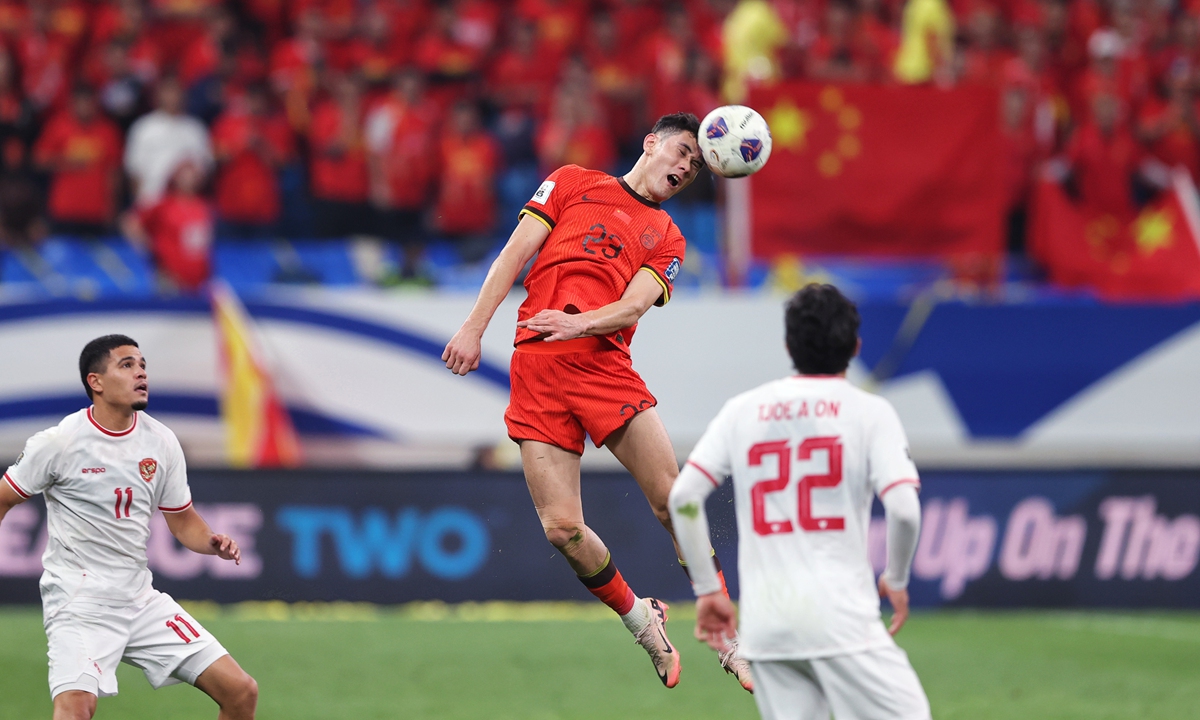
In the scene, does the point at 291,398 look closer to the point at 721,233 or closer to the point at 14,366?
the point at 14,366

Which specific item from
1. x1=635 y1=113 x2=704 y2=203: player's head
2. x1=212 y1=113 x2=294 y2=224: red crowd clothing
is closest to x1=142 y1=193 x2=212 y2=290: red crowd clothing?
x1=212 y1=113 x2=294 y2=224: red crowd clothing

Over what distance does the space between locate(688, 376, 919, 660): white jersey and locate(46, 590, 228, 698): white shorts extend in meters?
2.41

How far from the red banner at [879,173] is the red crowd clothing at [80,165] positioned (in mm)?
6301

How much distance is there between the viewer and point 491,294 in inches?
238

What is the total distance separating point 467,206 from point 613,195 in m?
7.23

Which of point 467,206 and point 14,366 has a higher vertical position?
point 467,206

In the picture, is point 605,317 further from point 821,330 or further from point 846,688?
point 846,688

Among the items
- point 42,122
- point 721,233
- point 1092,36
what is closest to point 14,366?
point 42,122

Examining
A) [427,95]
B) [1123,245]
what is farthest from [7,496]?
[1123,245]

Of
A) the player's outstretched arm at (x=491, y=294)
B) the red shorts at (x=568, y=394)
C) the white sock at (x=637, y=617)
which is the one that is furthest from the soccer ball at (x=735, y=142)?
the white sock at (x=637, y=617)

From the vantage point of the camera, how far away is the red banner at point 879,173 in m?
12.6

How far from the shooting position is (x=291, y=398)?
1213 cm

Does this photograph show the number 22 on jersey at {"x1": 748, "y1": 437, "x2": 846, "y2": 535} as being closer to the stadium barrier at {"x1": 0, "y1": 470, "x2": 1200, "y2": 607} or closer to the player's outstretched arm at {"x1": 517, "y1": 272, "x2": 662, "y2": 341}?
the player's outstretched arm at {"x1": 517, "y1": 272, "x2": 662, "y2": 341}

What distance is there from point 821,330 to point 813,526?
636 mm
